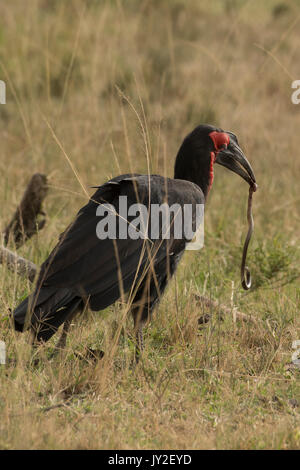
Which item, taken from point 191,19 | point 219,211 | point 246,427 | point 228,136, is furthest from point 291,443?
point 191,19

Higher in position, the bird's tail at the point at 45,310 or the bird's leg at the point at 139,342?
the bird's tail at the point at 45,310

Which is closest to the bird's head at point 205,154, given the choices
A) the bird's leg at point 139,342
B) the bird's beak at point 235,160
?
the bird's beak at point 235,160

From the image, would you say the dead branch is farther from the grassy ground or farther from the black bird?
the black bird

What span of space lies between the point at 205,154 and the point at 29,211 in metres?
1.35

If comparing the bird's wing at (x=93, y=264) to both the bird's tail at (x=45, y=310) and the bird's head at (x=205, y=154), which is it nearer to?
the bird's tail at (x=45, y=310)

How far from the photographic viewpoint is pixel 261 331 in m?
3.69

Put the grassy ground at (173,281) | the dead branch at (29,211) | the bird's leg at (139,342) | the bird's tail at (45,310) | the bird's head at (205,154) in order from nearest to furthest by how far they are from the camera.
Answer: the grassy ground at (173,281) → the bird's tail at (45,310) → the bird's leg at (139,342) → the bird's head at (205,154) → the dead branch at (29,211)

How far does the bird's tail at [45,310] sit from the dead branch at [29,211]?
4.64 feet

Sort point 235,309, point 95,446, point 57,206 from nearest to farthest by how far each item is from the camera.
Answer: point 95,446, point 235,309, point 57,206

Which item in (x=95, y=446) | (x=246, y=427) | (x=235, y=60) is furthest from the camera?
(x=235, y=60)

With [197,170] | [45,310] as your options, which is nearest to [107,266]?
[45,310]

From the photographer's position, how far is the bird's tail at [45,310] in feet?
10.2

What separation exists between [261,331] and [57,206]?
2212 mm

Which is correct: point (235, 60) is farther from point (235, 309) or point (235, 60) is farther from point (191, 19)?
point (235, 309)
